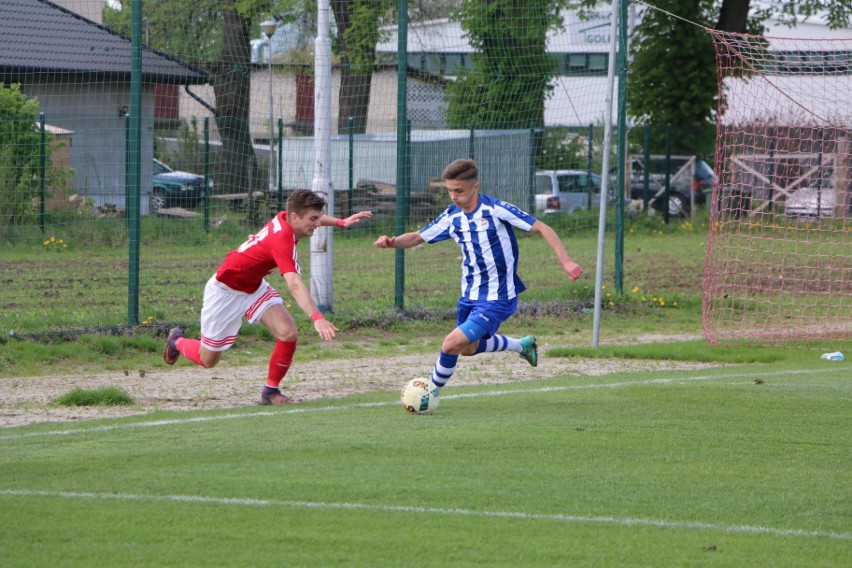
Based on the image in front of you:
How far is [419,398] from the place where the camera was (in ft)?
24.8

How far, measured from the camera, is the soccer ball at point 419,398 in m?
7.58

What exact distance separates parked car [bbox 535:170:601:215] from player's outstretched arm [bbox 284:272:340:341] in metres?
9.18

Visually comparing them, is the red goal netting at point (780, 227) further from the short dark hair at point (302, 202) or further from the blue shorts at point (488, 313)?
the short dark hair at point (302, 202)

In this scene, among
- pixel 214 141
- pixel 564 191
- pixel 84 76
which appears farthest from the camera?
pixel 564 191

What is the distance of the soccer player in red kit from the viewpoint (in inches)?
308

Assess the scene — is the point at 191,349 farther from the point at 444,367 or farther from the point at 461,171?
the point at 461,171

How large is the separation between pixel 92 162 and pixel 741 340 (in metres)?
9.12

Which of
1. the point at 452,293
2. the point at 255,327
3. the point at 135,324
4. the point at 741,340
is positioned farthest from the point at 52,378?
the point at 741,340

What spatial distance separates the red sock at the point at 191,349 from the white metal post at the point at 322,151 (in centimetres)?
357

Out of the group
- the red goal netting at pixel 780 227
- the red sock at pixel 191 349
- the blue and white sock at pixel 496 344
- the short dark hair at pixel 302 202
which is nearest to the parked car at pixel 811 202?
the red goal netting at pixel 780 227

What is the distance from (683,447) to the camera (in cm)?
659

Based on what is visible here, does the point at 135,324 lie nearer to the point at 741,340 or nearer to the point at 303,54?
the point at 741,340

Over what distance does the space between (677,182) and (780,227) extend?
12.3 meters

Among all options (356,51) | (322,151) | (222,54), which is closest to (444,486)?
(322,151)
